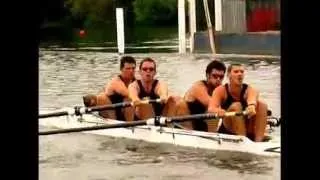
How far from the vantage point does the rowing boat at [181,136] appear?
4.21 meters

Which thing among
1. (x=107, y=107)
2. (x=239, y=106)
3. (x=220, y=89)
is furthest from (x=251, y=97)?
(x=107, y=107)

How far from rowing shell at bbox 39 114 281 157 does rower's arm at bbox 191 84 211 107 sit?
0.66ft

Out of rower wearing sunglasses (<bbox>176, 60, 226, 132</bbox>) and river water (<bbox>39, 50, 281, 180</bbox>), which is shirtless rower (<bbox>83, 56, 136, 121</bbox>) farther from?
rower wearing sunglasses (<bbox>176, 60, 226, 132</bbox>)

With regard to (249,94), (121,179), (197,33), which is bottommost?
(121,179)

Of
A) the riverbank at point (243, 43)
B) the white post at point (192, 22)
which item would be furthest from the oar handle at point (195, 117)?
the white post at point (192, 22)

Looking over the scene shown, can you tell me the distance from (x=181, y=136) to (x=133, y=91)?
61 cm

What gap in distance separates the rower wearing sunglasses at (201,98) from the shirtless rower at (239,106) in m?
0.16

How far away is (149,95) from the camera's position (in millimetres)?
5094

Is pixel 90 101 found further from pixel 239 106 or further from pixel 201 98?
pixel 239 106
